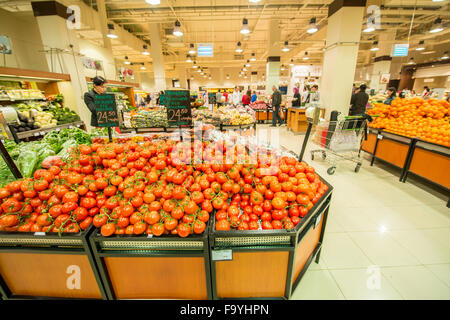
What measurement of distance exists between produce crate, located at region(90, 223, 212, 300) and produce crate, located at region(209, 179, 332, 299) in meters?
0.10

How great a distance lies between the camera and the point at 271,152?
2.38 m

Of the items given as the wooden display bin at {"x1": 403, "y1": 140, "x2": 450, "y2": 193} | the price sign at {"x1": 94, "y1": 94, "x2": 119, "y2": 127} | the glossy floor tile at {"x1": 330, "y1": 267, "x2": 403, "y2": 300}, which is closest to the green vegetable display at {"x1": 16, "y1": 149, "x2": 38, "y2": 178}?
the price sign at {"x1": 94, "y1": 94, "x2": 119, "y2": 127}

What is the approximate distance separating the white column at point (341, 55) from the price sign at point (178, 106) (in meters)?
6.37

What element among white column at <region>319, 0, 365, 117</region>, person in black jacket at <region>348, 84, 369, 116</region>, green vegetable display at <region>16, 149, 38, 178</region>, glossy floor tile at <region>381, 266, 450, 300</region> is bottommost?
glossy floor tile at <region>381, 266, 450, 300</region>

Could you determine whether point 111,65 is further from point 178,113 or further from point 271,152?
point 271,152

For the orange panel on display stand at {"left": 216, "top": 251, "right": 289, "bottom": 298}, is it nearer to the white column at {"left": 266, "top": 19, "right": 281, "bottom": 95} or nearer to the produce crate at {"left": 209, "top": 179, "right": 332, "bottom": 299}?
the produce crate at {"left": 209, "top": 179, "right": 332, "bottom": 299}

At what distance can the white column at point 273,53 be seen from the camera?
12143 mm

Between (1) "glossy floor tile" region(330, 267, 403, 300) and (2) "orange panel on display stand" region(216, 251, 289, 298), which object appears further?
(1) "glossy floor tile" region(330, 267, 403, 300)

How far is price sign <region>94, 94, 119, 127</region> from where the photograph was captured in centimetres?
249

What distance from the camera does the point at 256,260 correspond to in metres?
1.55

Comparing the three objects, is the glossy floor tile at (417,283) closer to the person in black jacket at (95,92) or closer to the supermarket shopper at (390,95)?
the person in black jacket at (95,92)

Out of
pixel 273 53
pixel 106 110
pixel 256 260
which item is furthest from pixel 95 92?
pixel 273 53

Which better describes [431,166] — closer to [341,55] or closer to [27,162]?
[341,55]

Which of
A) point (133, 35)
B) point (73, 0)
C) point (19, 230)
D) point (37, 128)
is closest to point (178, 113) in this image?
point (19, 230)
